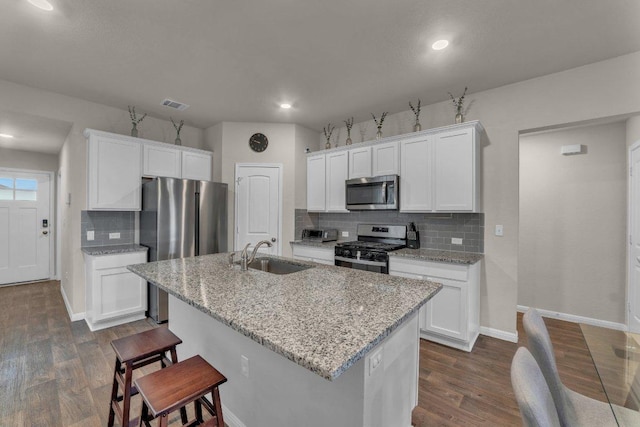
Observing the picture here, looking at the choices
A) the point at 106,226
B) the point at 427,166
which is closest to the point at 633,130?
the point at 427,166

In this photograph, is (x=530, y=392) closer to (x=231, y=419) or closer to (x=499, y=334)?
(x=231, y=419)

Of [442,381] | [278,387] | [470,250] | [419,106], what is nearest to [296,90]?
[419,106]

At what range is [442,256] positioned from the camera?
2.90 metres

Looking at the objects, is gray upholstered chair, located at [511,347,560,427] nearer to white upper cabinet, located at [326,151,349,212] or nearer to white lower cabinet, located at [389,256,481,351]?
white lower cabinet, located at [389,256,481,351]

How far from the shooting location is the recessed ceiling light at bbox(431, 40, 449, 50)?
226 cm

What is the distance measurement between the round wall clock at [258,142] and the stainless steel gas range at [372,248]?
1.86 m

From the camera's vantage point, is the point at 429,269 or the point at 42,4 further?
the point at 429,269

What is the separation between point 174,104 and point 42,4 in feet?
5.59

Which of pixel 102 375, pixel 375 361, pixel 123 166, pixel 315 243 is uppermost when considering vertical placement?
pixel 123 166

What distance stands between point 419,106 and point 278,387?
11.1 ft

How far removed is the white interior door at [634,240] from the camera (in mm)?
2779

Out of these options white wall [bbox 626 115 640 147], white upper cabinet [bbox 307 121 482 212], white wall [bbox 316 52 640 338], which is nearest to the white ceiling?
white wall [bbox 316 52 640 338]

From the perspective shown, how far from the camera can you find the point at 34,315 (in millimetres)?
3619

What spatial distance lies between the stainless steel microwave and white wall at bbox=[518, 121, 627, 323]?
6.12 feet
